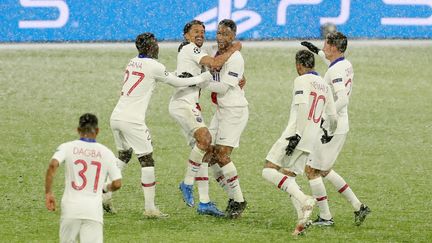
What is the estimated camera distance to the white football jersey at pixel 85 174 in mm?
10883

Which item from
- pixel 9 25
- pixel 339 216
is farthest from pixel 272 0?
pixel 339 216

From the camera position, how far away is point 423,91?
87.4 ft

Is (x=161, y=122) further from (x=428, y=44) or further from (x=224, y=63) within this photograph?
(x=428, y=44)

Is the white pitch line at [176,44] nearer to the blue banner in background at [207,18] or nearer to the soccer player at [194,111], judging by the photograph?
the blue banner in background at [207,18]

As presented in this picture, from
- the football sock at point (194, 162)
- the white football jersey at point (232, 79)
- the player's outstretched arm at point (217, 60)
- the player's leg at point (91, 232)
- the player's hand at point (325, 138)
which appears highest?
the player's outstretched arm at point (217, 60)

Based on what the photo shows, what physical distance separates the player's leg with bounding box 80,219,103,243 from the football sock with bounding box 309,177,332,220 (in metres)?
4.17

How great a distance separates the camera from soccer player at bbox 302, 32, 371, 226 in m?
14.5

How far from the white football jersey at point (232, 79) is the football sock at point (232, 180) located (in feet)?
2.64

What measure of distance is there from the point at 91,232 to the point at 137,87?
4031mm

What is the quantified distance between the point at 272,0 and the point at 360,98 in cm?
584

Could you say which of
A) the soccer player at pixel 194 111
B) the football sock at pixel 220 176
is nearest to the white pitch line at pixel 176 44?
the soccer player at pixel 194 111

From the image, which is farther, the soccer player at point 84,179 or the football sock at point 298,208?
the football sock at point 298,208

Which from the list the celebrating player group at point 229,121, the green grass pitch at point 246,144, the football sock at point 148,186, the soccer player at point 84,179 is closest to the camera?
the soccer player at point 84,179

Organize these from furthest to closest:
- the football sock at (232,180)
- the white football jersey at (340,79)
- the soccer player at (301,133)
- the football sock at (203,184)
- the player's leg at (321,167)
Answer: the football sock at (203,184)
the football sock at (232,180)
the player's leg at (321,167)
the white football jersey at (340,79)
the soccer player at (301,133)
